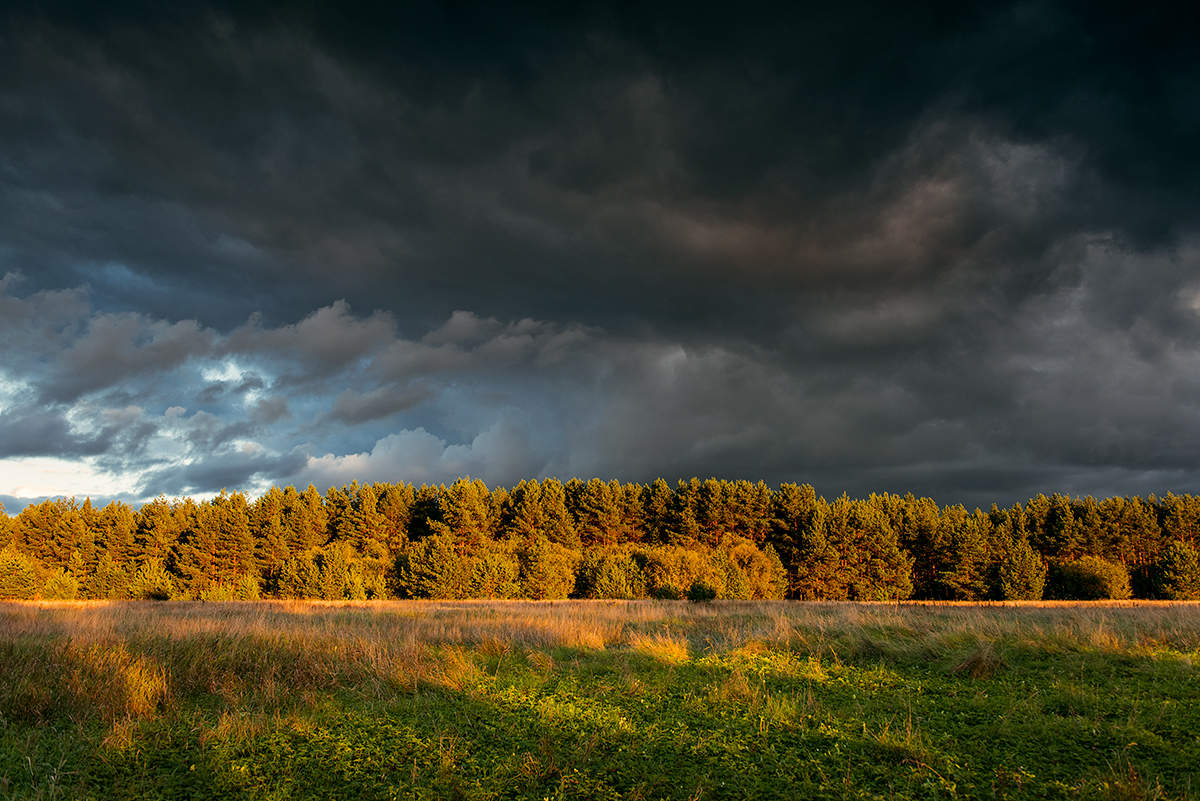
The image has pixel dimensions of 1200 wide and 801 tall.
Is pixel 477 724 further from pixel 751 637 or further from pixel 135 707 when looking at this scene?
pixel 751 637

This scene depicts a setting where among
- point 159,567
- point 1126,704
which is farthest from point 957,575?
point 159,567

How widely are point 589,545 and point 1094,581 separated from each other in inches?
1975

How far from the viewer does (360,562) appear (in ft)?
169

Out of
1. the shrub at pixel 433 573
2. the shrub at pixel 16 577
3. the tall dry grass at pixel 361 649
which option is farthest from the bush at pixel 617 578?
the shrub at pixel 16 577

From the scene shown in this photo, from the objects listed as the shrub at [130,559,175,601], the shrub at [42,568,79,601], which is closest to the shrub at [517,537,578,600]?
the shrub at [130,559,175,601]

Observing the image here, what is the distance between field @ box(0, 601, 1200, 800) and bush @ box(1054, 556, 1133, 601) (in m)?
60.4

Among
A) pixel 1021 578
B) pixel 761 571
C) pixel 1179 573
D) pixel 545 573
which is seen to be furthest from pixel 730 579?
pixel 1179 573

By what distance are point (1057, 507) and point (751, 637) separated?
241 ft

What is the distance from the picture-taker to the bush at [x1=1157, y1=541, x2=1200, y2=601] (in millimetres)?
58594

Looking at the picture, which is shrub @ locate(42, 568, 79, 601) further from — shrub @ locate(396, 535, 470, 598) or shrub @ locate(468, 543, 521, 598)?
shrub @ locate(468, 543, 521, 598)

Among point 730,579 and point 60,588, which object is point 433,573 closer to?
point 730,579

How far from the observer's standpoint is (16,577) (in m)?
49.3

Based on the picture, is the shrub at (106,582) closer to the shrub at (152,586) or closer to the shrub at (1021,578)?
the shrub at (152,586)

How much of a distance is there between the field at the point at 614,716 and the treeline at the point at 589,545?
119ft
